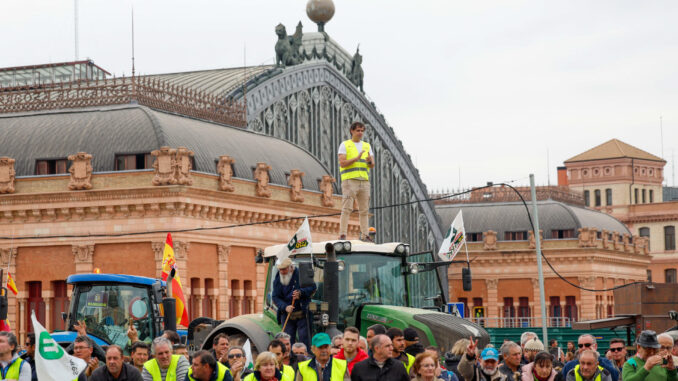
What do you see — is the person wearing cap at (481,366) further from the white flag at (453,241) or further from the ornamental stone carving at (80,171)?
the ornamental stone carving at (80,171)

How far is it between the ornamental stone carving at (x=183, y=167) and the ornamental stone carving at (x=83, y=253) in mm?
3983

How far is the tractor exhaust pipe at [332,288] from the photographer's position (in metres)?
19.5

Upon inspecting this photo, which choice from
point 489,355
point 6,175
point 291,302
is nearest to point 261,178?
point 6,175

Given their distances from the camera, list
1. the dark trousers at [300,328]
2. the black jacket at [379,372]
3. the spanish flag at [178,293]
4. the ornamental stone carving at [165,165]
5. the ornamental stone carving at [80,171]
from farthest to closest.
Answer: the ornamental stone carving at [80,171] → the ornamental stone carving at [165,165] → the spanish flag at [178,293] → the dark trousers at [300,328] → the black jacket at [379,372]

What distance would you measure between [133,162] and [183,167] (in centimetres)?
214

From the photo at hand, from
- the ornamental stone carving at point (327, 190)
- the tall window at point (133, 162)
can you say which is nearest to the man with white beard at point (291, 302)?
the tall window at point (133, 162)

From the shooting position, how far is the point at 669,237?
392ft

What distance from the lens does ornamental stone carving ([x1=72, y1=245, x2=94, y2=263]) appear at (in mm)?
44625

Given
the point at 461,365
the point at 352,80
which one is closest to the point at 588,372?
the point at 461,365

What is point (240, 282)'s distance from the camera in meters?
49.0

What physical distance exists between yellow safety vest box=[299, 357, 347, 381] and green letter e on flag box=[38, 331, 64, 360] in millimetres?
2870

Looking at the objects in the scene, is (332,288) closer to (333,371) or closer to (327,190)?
(333,371)

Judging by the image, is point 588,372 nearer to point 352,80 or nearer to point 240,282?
point 240,282

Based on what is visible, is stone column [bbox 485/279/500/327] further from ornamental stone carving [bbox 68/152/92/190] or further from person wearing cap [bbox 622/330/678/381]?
person wearing cap [bbox 622/330/678/381]
